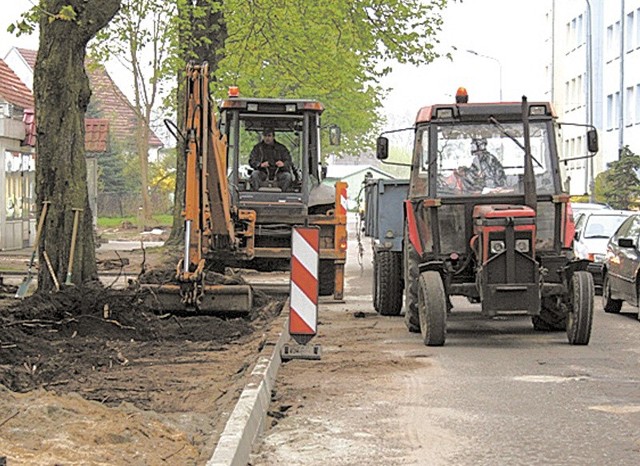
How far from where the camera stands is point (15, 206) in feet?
121

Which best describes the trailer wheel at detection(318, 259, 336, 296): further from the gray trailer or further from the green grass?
the green grass

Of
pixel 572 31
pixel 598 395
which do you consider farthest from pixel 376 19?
pixel 572 31

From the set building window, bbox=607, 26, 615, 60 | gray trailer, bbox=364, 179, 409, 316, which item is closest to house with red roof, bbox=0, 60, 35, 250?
gray trailer, bbox=364, 179, 409, 316

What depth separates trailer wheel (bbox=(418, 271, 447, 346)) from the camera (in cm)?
1457

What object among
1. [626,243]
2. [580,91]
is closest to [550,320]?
[626,243]

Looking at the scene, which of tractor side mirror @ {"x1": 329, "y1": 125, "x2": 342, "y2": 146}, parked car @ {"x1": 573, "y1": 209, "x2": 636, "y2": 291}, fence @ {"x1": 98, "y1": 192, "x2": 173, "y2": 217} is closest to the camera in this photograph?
tractor side mirror @ {"x1": 329, "y1": 125, "x2": 342, "y2": 146}

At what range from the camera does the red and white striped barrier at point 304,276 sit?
12.3 metres

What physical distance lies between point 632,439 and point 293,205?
1273 centimetres

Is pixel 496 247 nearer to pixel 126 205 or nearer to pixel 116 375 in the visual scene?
pixel 116 375

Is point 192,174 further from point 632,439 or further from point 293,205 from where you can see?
point 632,439

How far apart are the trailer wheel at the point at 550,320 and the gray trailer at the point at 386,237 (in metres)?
2.79

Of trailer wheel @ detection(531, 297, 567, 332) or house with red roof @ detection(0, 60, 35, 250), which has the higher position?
house with red roof @ detection(0, 60, 35, 250)

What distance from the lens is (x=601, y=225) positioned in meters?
25.3

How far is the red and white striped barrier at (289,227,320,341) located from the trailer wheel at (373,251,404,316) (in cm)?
647
